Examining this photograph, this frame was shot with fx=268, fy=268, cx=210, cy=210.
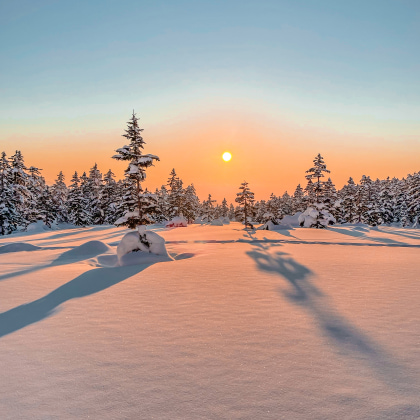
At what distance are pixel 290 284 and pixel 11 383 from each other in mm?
7011

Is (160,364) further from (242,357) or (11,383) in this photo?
(11,383)

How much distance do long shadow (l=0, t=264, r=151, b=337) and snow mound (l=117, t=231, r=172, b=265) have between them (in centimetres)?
188

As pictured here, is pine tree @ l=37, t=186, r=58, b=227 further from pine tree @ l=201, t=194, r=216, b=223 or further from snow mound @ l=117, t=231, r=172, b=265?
pine tree @ l=201, t=194, r=216, b=223

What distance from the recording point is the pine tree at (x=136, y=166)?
602 inches

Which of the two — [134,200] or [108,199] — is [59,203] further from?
[134,200]

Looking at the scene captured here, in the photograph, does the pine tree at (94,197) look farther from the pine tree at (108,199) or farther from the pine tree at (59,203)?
the pine tree at (59,203)

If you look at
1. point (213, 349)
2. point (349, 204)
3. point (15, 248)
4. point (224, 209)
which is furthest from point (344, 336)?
point (224, 209)

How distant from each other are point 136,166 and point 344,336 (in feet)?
44.9

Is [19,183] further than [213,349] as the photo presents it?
Yes

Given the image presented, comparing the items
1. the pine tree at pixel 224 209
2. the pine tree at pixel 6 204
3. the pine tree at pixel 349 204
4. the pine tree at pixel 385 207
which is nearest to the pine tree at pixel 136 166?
the pine tree at pixel 6 204

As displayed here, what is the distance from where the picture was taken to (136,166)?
1562cm

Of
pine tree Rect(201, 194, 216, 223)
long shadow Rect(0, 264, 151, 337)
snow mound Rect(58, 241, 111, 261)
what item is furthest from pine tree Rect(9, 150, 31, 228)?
pine tree Rect(201, 194, 216, 223)

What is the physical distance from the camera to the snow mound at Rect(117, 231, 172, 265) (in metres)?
13.6

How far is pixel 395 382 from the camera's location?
3.28 metres
